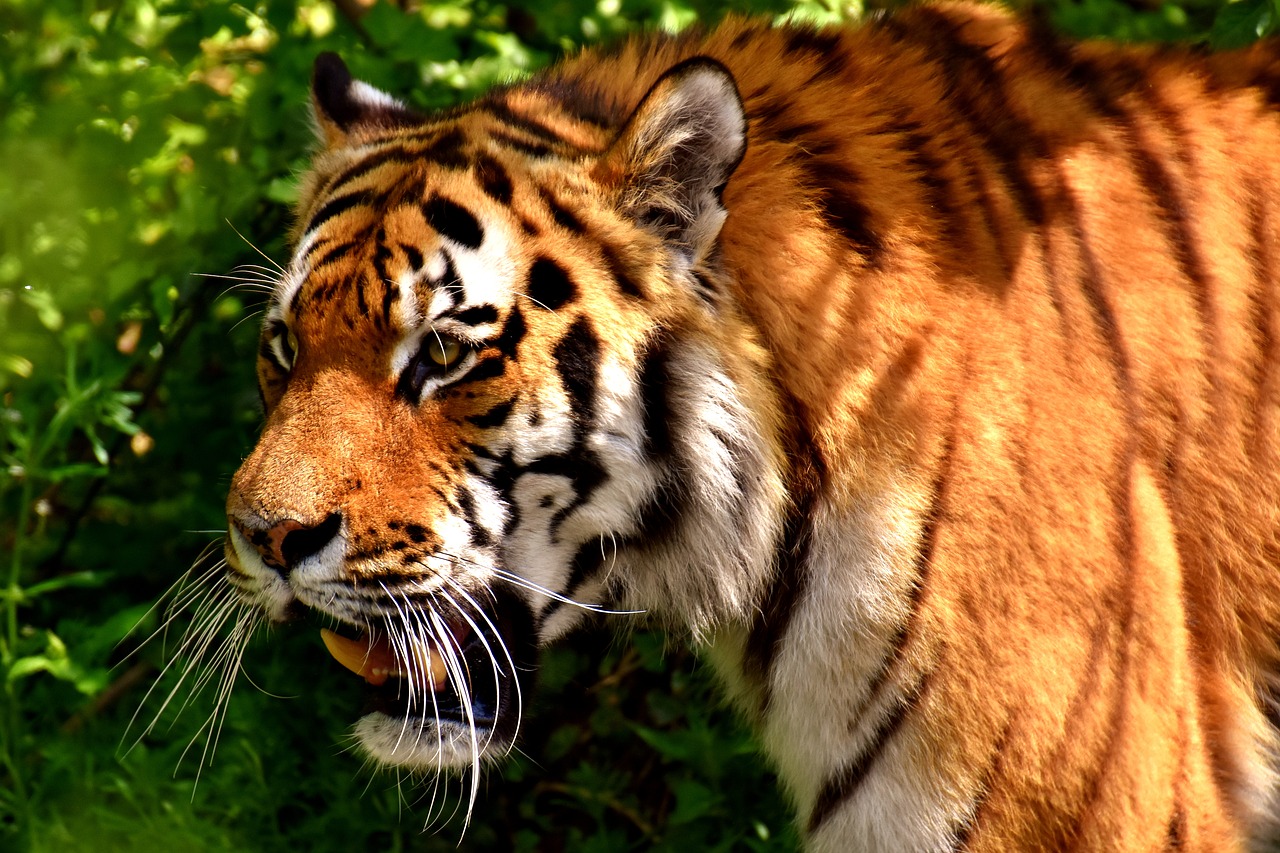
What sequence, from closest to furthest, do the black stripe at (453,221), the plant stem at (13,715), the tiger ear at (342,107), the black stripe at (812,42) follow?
the black stripe at (453,221) < the black stripe at (812,42) < the tiger ear at (342,107) < the plant stem at (13,715)

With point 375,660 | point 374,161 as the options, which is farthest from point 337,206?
point 375,660

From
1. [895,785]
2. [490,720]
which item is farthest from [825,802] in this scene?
[490,720]

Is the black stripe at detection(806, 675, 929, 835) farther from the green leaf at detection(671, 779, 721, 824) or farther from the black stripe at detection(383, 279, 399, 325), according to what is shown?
the black stripe at detection(383, 279, 399, 325)

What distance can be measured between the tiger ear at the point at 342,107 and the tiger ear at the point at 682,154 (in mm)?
465

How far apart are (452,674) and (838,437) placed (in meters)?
0.57

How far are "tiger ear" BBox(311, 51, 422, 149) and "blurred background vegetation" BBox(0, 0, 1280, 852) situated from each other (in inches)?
15.1

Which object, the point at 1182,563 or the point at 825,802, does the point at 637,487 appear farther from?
the point at 1182,563

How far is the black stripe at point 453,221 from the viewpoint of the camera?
5.46 ft

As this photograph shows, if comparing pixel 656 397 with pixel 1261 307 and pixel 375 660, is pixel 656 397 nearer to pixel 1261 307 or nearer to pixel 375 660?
pixel 375 660

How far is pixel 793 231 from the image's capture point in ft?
5.53

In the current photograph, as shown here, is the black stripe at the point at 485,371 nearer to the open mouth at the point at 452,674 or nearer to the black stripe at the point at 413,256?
the black stripe at the point at 413,256

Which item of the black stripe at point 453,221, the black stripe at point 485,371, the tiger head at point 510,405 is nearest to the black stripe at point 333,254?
the tiger head at point 510,405

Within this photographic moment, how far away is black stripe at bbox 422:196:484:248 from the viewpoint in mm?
1663

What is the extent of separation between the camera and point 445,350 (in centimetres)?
161
